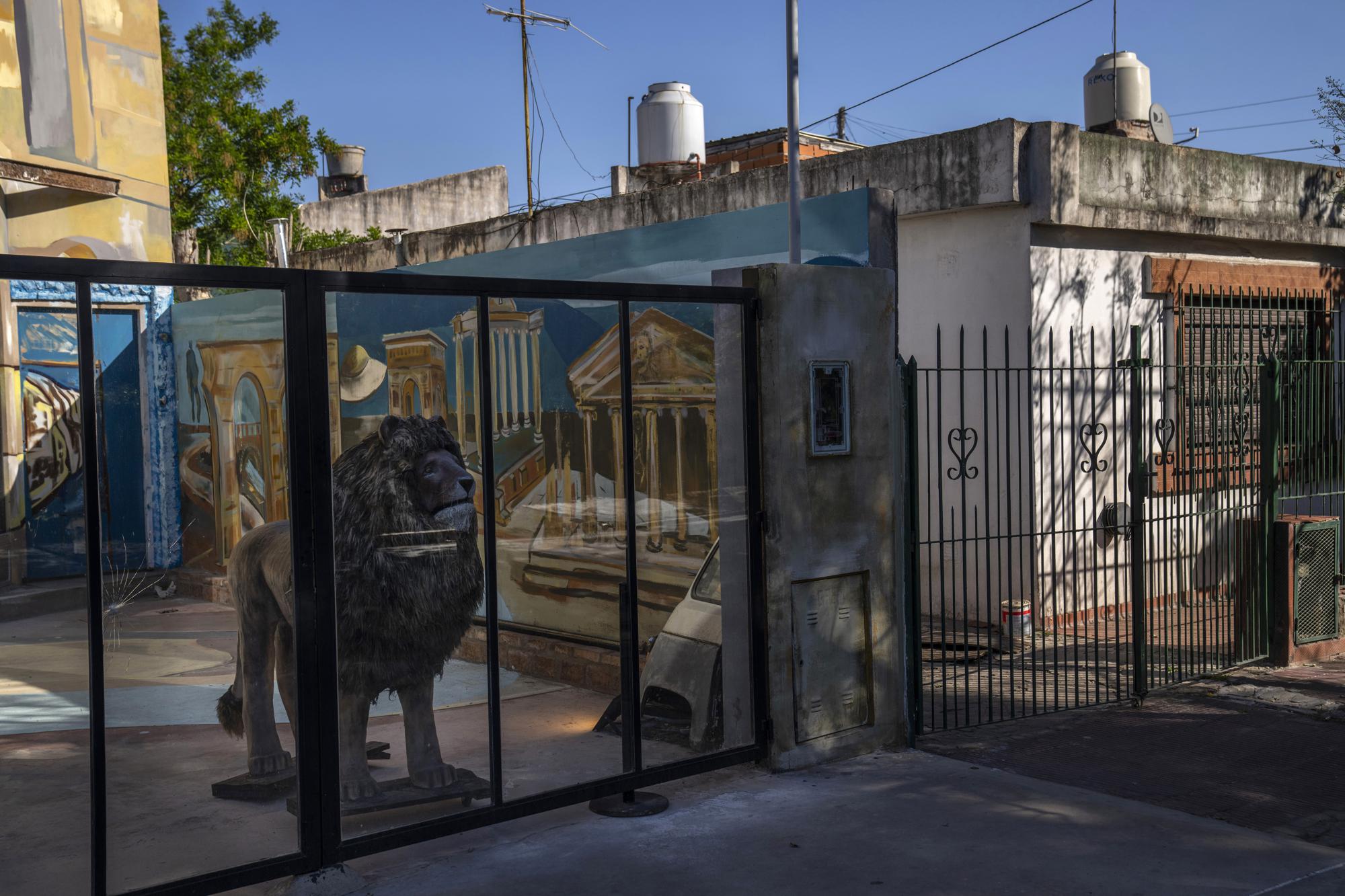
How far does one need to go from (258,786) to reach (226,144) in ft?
70.8

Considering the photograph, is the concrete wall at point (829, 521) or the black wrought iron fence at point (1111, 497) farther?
the black wrought iron fence at point (1111, 497)

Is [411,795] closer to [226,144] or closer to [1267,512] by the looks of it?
[1267,512]

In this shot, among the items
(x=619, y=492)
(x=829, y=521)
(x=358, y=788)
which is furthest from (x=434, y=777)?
(x=829, y=521)

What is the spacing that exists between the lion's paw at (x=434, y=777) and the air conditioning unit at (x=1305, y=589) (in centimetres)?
634

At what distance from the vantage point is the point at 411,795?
514 cm

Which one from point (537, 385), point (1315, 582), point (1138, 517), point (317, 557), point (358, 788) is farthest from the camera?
point (1315, 582)

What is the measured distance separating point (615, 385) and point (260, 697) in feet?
7.04

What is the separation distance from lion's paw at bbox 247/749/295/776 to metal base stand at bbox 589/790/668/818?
1.54 m

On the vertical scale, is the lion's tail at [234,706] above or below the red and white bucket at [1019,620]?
above

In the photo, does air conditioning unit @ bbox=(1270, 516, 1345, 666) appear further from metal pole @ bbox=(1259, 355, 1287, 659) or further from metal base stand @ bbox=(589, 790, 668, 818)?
metal base stand @ bbox=(589, 790, 668, 818)

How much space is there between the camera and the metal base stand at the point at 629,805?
5695 mm

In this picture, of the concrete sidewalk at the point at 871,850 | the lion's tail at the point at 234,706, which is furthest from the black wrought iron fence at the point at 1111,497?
the lion's tail at the point at 234,706

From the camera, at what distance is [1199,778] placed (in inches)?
245

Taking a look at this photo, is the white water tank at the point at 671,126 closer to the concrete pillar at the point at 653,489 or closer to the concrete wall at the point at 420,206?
the concrete pillar at the point at 653,489
